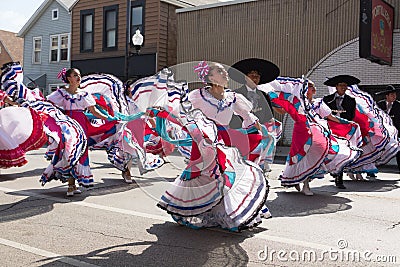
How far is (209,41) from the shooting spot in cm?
2077

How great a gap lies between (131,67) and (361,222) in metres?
18.6

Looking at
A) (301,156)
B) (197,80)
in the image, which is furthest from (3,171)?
(197,80)

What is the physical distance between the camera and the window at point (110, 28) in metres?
24.2

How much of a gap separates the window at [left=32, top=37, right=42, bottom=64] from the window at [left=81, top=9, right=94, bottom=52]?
3.70 metres

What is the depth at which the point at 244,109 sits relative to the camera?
18.1ft

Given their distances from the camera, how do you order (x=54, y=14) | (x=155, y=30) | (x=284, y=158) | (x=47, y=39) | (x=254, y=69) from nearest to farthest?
(x=254, y=69) < (x=284, y=158) < (x=155, y=30) < (x=54, y=14) < (x=47, y=39)

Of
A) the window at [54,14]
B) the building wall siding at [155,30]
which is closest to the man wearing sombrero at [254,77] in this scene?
the building wall siding at [155,30]

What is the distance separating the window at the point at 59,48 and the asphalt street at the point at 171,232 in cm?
1961

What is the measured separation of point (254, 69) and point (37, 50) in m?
24.5

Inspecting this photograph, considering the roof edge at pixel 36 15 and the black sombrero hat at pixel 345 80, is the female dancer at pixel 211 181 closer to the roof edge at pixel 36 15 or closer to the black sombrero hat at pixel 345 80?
the black sombrero hat at pixel 345 80

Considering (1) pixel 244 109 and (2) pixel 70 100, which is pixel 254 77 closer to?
(1) pixel 244 109

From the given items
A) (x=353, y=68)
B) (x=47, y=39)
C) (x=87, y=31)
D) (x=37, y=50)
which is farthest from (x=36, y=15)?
(x=353, y=68)

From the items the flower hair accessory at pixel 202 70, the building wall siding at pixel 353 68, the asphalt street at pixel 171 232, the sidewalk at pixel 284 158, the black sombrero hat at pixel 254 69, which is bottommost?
the asphalt street at pixel 171 232

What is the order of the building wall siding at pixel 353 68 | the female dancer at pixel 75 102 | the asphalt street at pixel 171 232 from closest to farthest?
the asphalt street at pixel 171 232, the female dancer at pixel 75 102, the building wall siding at pixel 353 68
